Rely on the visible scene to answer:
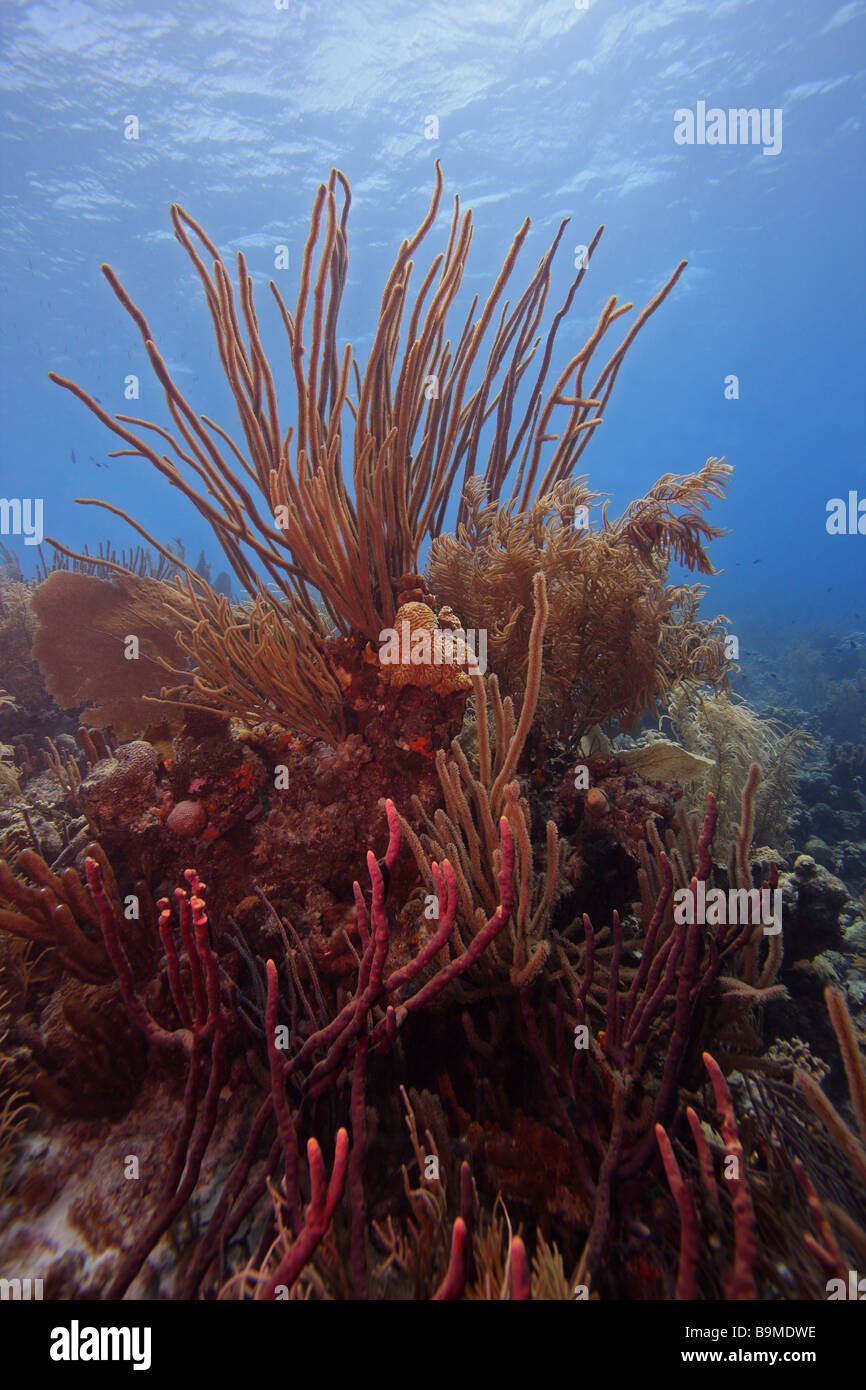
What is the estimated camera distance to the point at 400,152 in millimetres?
26297

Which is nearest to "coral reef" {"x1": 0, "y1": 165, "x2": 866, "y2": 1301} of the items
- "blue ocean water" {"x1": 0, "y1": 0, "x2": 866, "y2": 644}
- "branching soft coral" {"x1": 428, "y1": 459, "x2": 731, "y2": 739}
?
"branching soft coral" {"x1": 428, "y1": 459, "x2": 731, "y2": 739}

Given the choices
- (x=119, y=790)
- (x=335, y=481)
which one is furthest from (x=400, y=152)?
(x=119, y=790)

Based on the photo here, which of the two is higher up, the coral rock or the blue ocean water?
the blue ocean water

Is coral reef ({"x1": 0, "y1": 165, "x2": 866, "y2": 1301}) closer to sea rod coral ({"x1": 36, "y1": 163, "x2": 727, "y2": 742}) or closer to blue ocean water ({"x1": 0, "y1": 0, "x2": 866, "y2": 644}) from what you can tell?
sea rod coral ({"x1": 36, "y1": 163, "x2": 727, "y2": 742})

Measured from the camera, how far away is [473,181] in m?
29.0

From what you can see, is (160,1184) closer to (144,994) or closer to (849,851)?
(144,994)

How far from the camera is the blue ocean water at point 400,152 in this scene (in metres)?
20.9

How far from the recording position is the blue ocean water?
823 inches

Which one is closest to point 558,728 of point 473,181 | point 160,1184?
point 160,1184

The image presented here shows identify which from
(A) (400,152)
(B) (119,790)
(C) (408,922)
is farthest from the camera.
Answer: (A) (400,152)

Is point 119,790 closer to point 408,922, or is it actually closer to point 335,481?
point 408,922

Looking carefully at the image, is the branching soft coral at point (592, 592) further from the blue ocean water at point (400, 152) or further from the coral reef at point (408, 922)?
the blue ocean water at point (400, 152)

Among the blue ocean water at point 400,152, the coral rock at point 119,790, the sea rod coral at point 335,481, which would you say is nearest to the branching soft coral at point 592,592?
the sea rod coral at point 335,481

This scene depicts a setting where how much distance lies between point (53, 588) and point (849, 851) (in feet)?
30.7
